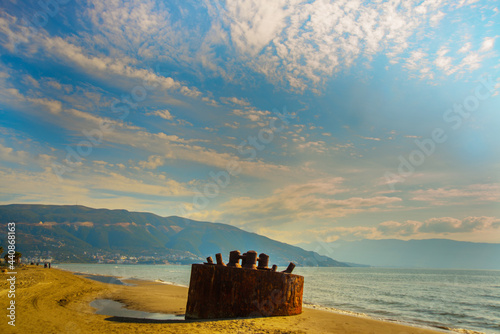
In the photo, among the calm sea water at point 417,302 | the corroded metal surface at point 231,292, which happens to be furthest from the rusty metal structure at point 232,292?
the calm sea water at point 417,302

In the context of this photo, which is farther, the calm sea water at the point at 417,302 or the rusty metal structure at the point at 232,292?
the calm sea water at the point at 417,302

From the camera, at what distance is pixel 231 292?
30.0 ft

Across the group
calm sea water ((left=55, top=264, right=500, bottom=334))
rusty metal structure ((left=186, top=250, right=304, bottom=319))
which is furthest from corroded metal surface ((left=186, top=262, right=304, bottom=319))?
calm sea water ((left=55, top=264, right=500, bottom=334))

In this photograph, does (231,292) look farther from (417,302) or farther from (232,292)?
(417,302)

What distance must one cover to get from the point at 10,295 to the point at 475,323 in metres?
24.8

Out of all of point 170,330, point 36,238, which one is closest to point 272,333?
point 170,330

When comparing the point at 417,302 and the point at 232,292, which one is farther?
the point at 417,302

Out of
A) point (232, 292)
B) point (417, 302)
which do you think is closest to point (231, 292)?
point (232, 292)

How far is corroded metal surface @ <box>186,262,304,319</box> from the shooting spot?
9.09m

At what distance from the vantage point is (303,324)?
9977mm

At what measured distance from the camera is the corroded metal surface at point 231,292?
909 centimetres

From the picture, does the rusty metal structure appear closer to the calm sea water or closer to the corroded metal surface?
the corroded metal surface

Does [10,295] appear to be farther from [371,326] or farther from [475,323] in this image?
[475,323]

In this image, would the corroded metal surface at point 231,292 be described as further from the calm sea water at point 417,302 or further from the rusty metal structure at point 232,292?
the calm sea water at point 417,302
